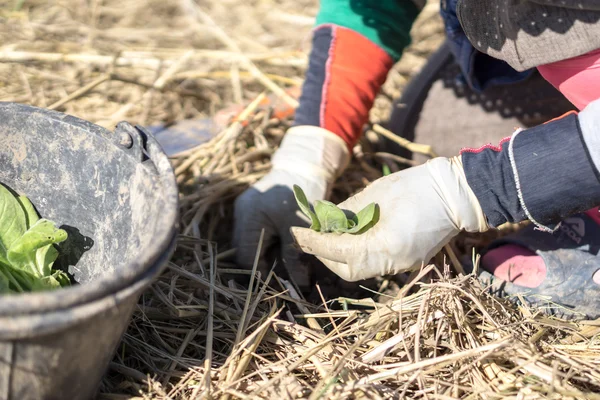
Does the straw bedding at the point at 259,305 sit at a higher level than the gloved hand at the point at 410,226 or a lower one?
lower

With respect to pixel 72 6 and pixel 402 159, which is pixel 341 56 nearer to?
pixel 402 159

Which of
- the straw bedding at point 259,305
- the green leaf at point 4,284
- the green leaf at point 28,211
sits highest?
the green leaf at point 28,211

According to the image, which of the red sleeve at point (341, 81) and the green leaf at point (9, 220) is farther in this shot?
the red sleeve at point (341, 81)

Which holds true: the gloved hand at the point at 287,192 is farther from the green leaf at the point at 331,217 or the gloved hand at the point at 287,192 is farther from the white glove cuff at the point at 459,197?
the white glove cuff at the point at 459,197

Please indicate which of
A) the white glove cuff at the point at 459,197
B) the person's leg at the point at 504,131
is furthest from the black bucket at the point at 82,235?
the person's leg at the point at 504,131

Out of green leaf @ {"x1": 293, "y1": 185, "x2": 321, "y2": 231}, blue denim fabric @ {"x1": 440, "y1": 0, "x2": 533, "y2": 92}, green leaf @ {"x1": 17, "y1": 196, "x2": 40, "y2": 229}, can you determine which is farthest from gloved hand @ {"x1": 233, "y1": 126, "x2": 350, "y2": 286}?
green leaf @ {"x1": 17, "y1": 196, "x2": 40, "y2": 229}

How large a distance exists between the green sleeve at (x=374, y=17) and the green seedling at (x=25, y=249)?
0.88 metres

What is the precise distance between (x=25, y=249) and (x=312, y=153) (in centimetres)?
68

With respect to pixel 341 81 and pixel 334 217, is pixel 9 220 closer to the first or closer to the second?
pixel 334 217

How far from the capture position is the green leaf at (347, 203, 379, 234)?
3.67 ft

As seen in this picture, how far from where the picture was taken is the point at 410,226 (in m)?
1.11

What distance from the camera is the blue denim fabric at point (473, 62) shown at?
1449 mm

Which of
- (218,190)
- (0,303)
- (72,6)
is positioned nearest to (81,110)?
(218,190)

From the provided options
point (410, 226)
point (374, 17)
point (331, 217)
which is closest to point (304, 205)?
point (331, 217)
